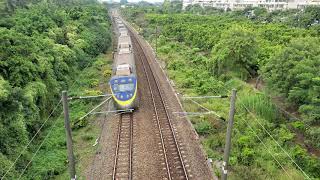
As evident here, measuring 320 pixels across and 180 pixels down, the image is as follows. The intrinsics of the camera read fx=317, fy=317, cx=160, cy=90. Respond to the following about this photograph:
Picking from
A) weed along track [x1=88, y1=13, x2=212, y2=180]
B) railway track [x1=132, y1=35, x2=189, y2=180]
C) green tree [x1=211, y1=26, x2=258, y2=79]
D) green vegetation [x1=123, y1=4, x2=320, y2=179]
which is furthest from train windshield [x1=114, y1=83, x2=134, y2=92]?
green tree [x1=211, y1=26, x2=258, y2=79]

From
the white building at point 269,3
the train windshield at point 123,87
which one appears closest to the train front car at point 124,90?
the train windshield at point 123,87

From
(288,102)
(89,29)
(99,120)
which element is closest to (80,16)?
(89,29)

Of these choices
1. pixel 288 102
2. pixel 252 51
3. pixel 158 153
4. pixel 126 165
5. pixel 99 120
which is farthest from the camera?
pixel 252 51

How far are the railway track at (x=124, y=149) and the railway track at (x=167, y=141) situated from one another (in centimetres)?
189

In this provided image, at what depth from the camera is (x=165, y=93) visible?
3062 cm

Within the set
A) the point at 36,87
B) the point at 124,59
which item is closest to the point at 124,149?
the point at 36,87

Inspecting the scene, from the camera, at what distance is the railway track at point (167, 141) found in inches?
659

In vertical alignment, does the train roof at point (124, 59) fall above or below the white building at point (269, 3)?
below

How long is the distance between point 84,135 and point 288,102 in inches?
643

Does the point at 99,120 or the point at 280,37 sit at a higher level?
the point at 280,37

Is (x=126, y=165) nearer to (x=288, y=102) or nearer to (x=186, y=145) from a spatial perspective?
(x=186, y=145)

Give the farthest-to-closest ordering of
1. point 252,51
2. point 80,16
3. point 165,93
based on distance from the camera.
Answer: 1. point 80,16
2. point 252,51
3. point 165,93

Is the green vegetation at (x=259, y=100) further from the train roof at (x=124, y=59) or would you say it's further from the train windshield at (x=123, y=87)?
the train roof at (x=124, y=59)

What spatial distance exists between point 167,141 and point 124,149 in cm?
283
